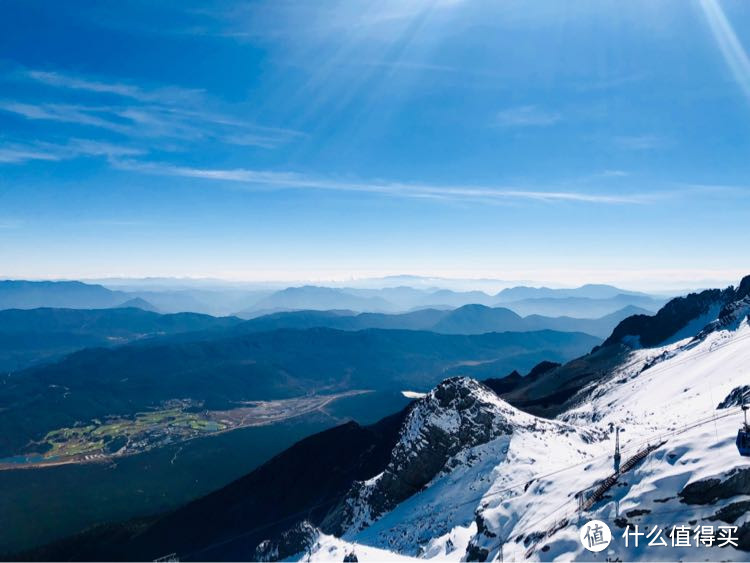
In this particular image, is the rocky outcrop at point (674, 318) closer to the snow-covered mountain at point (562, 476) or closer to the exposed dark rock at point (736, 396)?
the snow-covered mountain at point (562, 476)

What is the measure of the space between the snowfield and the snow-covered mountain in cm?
11

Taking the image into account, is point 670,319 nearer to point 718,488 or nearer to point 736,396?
point 736,396

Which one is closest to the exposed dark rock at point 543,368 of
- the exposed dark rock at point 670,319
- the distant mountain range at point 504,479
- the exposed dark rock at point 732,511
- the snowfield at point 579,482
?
the exposed dark rock at point 670,319

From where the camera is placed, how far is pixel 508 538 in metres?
32.7

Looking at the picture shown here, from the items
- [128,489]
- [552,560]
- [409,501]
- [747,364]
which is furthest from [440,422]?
[128,489]

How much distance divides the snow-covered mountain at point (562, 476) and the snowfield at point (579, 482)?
0.11 m

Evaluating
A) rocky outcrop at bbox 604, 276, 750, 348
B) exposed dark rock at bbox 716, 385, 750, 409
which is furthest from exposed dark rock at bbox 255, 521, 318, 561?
rocky outcrop at bbox 604, 276, 750, 348

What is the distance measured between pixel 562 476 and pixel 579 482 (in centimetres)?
356

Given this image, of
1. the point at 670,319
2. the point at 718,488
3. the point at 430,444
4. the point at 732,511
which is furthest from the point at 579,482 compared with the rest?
the point at 670,319

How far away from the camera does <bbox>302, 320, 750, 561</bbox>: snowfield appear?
23984 mm

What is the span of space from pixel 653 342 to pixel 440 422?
383 ft

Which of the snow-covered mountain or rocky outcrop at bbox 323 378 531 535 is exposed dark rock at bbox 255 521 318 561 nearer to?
the snow-covered mountain

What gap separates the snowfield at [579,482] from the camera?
944 inches

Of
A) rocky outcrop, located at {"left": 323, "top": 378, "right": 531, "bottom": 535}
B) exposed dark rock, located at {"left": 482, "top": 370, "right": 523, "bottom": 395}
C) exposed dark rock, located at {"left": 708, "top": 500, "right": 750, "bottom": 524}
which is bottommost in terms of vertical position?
exposed dark rock, located at {"left": 482, "top": 370, "right": 523, "bottom": 395}
